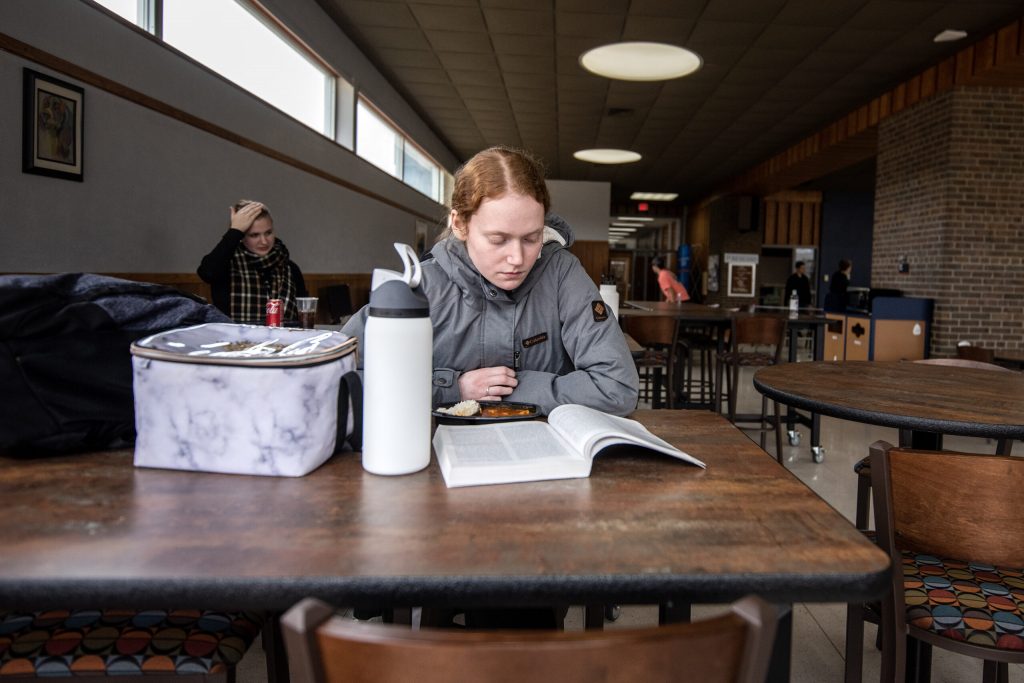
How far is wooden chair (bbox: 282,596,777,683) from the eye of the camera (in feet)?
1.61

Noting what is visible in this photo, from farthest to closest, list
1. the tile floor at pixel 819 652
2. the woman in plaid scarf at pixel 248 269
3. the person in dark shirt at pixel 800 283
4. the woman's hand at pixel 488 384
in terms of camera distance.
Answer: the person in dark shirt at pixel 800 283 < the woman in plaid scarf at pixel 248 269 < the tile floor at pixel 819 652 < the woman's hand at pixel 488 384

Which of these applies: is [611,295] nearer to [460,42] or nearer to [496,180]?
[496,180]

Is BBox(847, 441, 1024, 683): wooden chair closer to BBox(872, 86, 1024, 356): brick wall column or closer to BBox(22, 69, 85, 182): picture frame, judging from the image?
BBox(22, 69, 85, 182): picture frame

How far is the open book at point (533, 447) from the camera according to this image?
3.18 ft

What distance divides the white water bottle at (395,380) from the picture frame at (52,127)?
2362 mm

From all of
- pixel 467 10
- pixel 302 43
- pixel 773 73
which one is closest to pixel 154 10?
pixel 302 43

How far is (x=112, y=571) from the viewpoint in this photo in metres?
0.68

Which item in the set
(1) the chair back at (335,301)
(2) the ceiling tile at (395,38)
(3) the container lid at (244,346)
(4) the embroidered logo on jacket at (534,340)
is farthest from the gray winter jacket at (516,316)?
(2) the ceiling tile at (395,38)

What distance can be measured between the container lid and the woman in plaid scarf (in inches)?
93.7

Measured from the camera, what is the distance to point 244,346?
3.64ft

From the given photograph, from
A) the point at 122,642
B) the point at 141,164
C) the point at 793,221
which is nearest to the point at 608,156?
the point at 793,221

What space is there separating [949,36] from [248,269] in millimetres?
5810

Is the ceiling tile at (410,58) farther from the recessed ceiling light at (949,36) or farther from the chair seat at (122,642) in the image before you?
the chair seat at (122,642)

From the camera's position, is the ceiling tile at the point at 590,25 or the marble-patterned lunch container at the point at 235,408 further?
the ceiling tile at the point at 590,25
